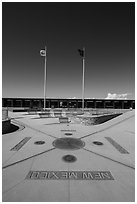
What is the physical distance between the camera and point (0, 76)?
313cm

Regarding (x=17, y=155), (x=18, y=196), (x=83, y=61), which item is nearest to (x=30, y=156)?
(x=17, y=155)

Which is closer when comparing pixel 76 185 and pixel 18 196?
pixel 18 196

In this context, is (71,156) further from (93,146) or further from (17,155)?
(17,155)

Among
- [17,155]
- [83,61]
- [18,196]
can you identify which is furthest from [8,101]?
[18,196]

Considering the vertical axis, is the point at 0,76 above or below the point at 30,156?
above

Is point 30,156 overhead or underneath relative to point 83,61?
underneath

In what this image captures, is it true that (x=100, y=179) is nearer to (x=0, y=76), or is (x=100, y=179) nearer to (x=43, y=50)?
(x=0, y=76)

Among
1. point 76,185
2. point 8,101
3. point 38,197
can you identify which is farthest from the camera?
point 8,101

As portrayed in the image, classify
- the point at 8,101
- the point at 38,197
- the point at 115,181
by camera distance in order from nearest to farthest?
the point at 38,197, the point at 115,181, the point at 8,101

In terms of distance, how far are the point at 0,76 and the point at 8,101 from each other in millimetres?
48165

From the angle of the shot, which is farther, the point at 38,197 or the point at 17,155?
the point at 17,155

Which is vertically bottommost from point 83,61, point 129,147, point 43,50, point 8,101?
point 129,147

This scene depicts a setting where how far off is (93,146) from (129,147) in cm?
228

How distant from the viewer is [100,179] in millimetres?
3857
